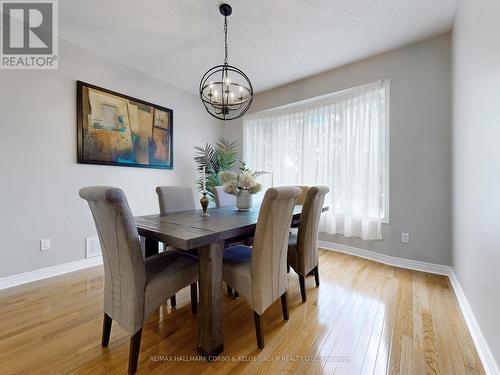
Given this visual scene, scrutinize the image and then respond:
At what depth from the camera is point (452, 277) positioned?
2357mm

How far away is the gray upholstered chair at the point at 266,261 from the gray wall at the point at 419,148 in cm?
201

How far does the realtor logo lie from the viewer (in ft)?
7.23

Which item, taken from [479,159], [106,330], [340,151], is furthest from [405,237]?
[106,330]

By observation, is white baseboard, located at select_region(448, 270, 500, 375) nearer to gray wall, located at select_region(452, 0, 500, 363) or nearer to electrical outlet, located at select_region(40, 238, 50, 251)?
gray wall, located at select_region(452, 0, 500, 363)

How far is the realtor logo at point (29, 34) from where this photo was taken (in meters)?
2.21

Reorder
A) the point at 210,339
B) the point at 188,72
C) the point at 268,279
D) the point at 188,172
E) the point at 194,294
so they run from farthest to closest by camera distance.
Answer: the point at 188,172 → the point at 188,72 → the point at 194,294 → the point at 268,279 → the point at 210,339

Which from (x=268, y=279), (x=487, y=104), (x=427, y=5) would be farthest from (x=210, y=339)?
(x=427, y=5)

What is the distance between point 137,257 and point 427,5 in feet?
10.5

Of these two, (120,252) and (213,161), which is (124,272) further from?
(213,161)

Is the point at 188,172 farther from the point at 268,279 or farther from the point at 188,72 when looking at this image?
the point at 268,279

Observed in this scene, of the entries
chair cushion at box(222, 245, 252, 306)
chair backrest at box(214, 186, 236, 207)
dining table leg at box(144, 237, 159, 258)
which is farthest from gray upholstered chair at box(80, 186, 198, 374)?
chair backrest at box(214, 186, 236, 207)

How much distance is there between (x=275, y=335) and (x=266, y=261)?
558 millimetres

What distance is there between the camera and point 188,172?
13.3 ft

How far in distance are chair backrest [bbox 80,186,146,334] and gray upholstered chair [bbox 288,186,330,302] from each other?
1232 mm
